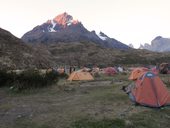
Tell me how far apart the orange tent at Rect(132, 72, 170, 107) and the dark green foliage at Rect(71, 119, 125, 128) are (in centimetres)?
376

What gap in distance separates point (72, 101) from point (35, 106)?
2418mm

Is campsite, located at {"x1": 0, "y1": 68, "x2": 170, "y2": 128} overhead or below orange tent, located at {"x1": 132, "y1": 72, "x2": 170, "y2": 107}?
below

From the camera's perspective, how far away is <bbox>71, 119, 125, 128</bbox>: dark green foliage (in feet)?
38.5

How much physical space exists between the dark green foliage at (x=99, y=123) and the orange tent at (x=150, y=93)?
148 inches

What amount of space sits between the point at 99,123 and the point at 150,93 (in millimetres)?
4885

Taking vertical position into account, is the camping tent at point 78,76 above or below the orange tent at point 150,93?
above

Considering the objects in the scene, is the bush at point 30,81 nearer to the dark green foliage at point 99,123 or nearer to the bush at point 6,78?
the bush at point 6,78

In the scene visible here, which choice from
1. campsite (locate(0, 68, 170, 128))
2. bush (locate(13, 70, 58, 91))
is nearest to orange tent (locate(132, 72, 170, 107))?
campsite (locate(0, 68, 170, 128))

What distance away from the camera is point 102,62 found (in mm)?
145375

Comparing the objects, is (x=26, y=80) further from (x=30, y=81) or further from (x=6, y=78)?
(x=6, y=78)

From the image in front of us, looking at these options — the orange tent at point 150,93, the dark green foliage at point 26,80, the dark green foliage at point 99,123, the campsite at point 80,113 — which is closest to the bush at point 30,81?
the dark green foliage at point 26,80

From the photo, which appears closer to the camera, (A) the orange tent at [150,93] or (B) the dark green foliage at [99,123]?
(B) the dark green foliage at [99,123]

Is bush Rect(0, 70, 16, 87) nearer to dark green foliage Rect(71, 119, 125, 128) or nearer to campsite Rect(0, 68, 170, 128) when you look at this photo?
campsite Rect(0, 68, 170, 128)

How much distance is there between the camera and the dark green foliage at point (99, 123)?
462 inches
